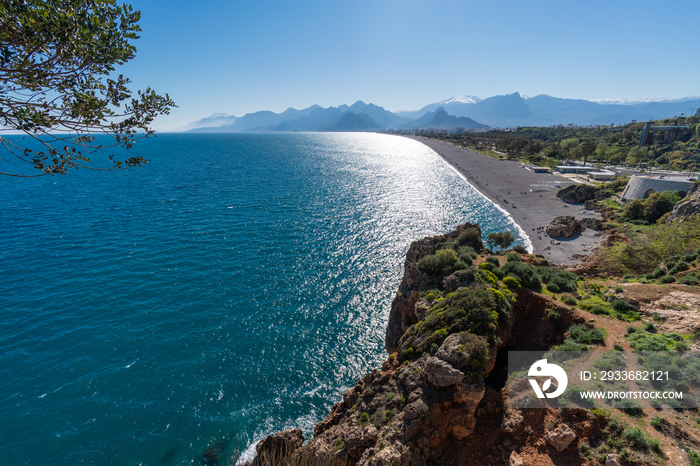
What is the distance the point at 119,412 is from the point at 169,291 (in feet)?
55.2

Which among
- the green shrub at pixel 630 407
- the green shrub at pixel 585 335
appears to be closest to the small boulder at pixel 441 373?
the green shrub at pixel 630 407

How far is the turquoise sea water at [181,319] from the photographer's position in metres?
23.1

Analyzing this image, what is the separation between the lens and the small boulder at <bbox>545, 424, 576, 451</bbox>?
1355 centimetres

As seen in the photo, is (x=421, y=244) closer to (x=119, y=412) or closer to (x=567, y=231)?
(x=119, y=412)

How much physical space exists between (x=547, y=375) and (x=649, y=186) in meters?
70.9

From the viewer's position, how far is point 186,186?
304ft

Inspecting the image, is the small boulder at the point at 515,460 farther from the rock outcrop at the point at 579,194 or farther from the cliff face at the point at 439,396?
the rock outcrop at the point at 579,194

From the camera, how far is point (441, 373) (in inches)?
607

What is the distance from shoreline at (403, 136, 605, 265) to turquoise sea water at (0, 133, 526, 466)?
9.30m

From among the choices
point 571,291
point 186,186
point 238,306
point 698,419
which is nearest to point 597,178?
point 571,291

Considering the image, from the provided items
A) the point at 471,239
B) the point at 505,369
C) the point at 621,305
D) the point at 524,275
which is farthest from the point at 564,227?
the point at 505,369

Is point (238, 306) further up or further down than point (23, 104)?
further down

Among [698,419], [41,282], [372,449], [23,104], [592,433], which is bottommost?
[41,282]

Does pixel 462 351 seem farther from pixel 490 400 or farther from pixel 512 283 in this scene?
pixel 512 283
